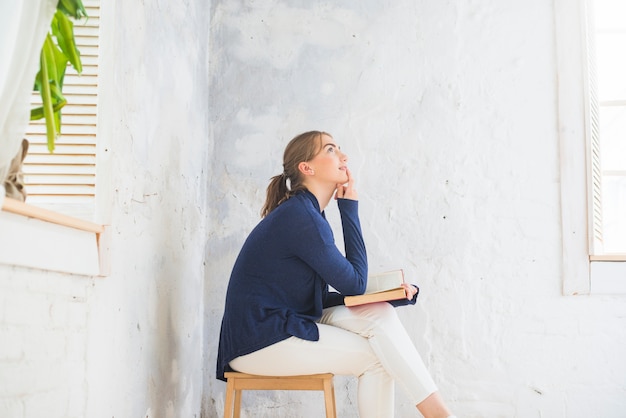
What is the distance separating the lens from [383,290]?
8.02 feet

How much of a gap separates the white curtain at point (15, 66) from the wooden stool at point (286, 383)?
48.4 inches

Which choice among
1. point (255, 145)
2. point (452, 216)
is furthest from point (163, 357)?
point (452, 216)

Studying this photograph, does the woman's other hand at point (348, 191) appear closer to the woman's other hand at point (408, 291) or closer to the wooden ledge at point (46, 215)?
the woman's other hand at point (408, 291)

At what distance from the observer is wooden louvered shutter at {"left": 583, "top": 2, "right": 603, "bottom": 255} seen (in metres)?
3.20

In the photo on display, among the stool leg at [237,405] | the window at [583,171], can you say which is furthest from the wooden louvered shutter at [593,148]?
the stool leg at [237,405]

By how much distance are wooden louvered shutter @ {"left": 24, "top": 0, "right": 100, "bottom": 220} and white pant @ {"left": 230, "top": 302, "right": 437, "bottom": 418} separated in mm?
769

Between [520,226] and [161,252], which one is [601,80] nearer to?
[520,226]

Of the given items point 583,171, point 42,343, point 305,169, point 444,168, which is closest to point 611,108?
point 583,171

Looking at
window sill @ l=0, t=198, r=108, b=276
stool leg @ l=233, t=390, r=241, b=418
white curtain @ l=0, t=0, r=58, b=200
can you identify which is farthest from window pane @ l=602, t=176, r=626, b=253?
white curtain @ l=0, t=0, r=58, b=200

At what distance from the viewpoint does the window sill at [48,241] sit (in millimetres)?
1508

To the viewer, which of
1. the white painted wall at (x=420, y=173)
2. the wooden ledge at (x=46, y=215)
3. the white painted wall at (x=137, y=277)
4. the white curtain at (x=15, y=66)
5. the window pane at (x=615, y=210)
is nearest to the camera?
the white curtain at (x=15, y=66)

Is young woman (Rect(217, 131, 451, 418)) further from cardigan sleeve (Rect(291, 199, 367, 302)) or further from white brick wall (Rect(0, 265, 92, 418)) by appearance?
white brick wall (Rect(0, 265, 92, 418))

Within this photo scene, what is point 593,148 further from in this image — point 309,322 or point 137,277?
point 137,277

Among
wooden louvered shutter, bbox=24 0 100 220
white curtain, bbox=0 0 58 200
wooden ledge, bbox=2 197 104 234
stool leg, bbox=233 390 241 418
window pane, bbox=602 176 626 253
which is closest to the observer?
white curtain, bbox=0 0 58 200
